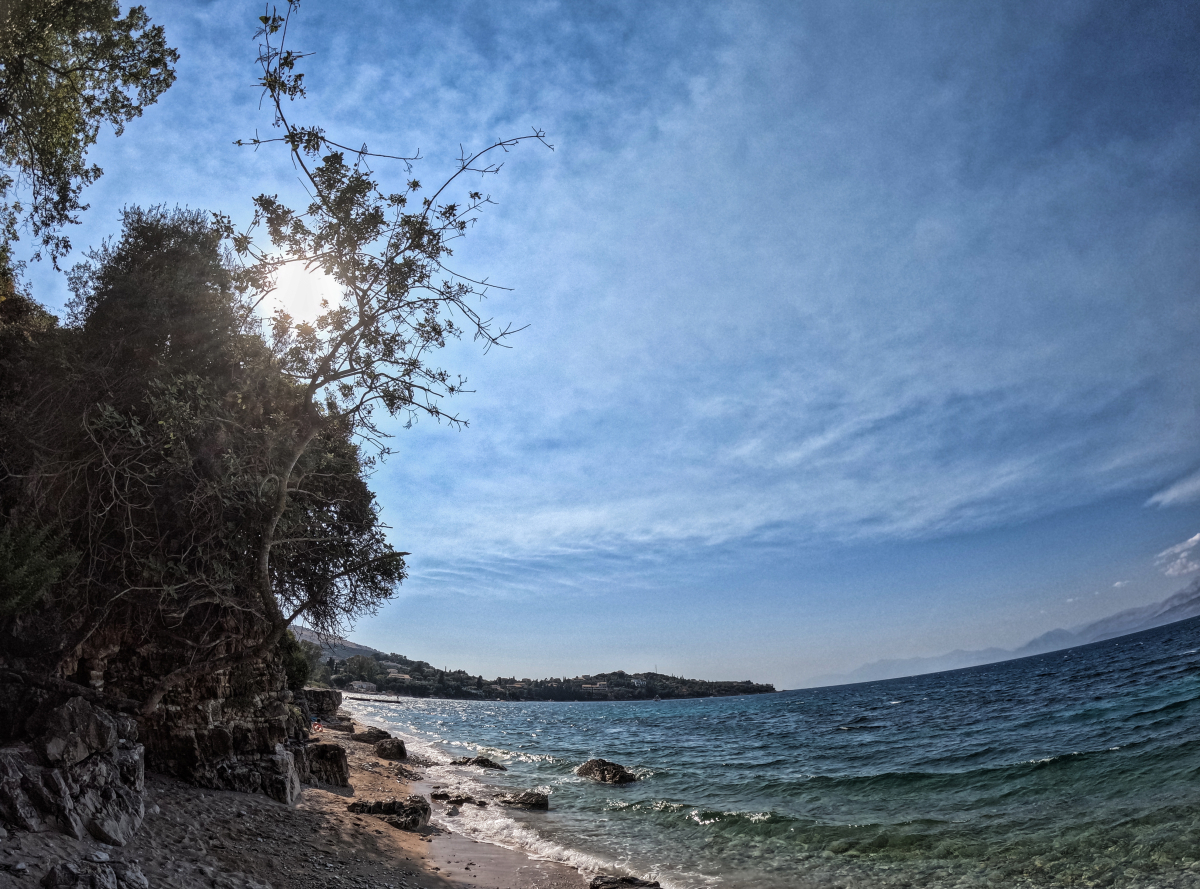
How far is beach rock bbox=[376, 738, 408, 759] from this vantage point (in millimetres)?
24000

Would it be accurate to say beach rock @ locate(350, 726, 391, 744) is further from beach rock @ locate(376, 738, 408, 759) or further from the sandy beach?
the sandy beach

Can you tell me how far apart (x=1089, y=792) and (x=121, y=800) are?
1981 cm

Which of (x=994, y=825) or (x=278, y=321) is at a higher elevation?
(x=278, y=321)

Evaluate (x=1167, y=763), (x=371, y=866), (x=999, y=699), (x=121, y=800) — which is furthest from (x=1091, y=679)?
(x=121, y=800)

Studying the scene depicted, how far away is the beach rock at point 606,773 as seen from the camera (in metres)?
21.1

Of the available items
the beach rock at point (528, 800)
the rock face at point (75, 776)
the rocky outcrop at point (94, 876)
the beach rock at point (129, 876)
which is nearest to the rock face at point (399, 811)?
the beach rock at point (528, 800)

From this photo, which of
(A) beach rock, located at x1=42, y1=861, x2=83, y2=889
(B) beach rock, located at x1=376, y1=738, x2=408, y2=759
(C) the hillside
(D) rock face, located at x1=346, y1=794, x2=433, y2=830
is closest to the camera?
(A) beach rock, located at x1=42, y1=861, x2=83, y2=889

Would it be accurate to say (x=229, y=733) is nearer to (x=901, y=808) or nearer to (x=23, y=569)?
(x=23, y=569)

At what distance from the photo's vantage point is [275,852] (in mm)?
8500

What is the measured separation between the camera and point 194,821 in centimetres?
849

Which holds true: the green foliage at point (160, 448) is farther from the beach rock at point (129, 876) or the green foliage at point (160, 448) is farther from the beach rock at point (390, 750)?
the beach rock at point (390, 750)

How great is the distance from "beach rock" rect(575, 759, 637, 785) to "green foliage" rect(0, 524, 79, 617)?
1832 centimetres

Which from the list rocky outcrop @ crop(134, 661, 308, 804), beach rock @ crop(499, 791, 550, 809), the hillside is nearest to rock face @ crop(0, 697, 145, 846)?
rocky outcrop @ crop(134, 661, 308, 804)

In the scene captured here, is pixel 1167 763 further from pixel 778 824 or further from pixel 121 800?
pixel 121 800
